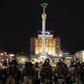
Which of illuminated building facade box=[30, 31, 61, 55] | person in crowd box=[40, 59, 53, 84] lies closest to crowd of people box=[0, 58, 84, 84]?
person in crowd box=[40, 59, 53, 84]

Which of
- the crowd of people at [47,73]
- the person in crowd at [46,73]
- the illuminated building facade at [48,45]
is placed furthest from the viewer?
the illuminated building facade at [48,45]

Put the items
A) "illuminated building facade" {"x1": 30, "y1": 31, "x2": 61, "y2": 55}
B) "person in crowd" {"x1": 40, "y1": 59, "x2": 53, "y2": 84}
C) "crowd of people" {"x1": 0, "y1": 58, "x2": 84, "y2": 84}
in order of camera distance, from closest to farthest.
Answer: "person in crowd" {"x1": 40, "y1": 59, "x2": 53, "y2": 84} < "crowd of people" {"x1": 0, "y1": 58, "x2": 84, "y2": 84} < "illuminated building facade" {"x1": 30, "y1": 31, "x2": 61, "y2": 55}

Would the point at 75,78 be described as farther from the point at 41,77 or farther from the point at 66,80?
the point at 41,77

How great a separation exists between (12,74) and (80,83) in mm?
3407

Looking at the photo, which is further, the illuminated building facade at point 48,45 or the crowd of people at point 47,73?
the illuminated building facade at point 48,45

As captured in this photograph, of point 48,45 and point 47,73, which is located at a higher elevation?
point 48,45

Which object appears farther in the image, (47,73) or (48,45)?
(48,45)

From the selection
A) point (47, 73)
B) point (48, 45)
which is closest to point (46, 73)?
point (47, 73)

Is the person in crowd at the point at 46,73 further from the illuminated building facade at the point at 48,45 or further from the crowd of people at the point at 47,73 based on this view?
the illuminated building facade at the point at 48,45

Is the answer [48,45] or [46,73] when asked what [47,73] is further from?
[48,45]

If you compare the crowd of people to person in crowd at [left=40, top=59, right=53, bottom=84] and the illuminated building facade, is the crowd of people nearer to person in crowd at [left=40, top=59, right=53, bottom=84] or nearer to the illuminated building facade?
person in crowd at [left=40, top=59, right=53, bottom=84]

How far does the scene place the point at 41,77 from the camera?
51.2 ft

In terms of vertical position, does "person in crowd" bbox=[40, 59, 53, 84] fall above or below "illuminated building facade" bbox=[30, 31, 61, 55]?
below

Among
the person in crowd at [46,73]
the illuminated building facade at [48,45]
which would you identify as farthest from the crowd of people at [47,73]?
the illuminated building facade at [48,45]
